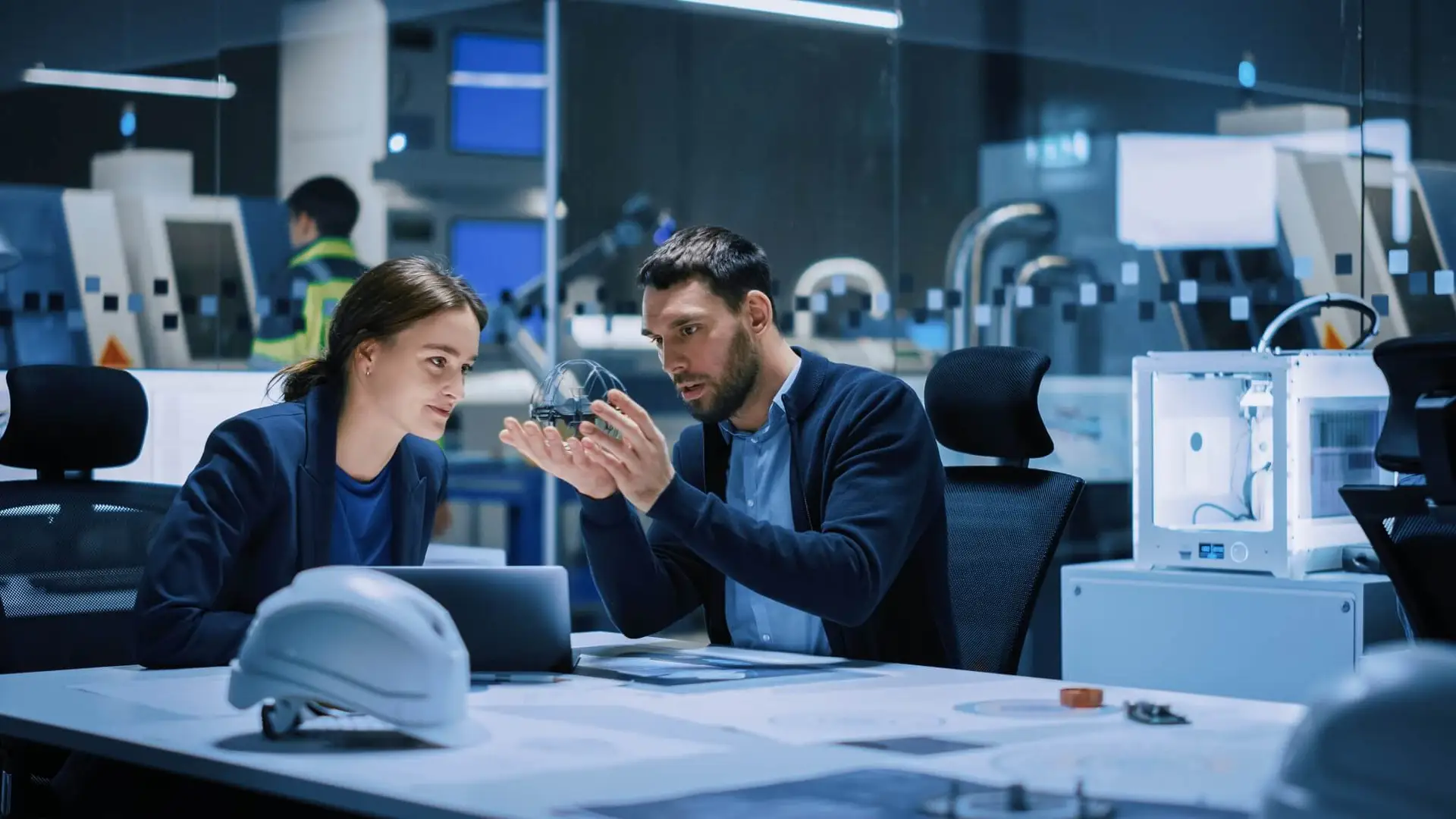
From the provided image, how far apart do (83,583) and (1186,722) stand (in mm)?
1705

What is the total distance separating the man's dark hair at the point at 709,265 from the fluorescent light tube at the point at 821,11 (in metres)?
2.51

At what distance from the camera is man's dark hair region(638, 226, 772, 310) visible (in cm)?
246

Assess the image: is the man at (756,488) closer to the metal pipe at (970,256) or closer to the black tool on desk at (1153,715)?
the black tool on desk at (1153,715)

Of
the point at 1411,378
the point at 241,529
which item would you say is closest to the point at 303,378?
the point at 241,529

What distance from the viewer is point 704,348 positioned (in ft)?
8.00

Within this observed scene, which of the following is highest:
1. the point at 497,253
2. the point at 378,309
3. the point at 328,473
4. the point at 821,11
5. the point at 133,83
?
the point at 821,11

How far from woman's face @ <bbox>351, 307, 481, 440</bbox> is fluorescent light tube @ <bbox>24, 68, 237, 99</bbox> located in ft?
9.09

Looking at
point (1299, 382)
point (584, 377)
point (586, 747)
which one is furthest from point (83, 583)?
point (1299, 382)

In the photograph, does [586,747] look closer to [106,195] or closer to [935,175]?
[935,175]

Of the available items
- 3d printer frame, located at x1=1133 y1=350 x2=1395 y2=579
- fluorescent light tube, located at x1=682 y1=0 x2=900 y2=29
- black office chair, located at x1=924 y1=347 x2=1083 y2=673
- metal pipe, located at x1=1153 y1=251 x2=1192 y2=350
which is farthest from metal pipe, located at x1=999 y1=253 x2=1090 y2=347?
black office chair, located at x1=924 y1=347 x2=1083 y2=673

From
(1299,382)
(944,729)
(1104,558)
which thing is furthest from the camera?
(1104,558)

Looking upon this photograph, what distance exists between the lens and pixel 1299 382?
325cm

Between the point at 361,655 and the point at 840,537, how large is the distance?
87 cm

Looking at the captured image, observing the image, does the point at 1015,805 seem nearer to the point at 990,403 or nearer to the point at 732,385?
the point at 732,385
